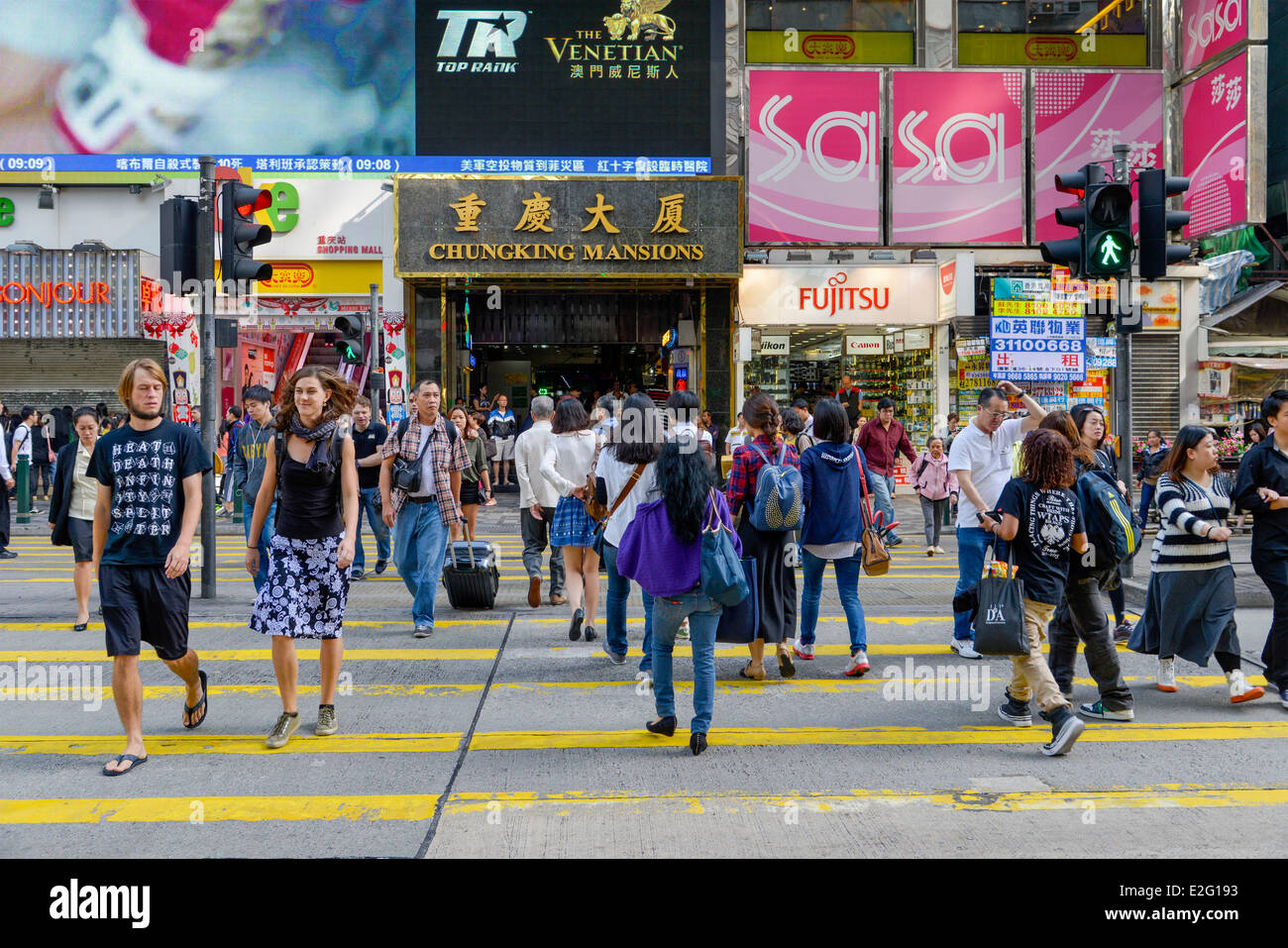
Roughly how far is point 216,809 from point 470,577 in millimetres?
4697

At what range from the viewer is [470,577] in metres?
9.53

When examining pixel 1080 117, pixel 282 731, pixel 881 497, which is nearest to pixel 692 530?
pixel 282 731

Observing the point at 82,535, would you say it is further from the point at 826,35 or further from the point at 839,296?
the point at 826,35

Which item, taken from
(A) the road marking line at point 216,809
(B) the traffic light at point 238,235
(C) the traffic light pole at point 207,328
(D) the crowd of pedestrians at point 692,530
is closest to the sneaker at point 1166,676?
(D) the crowd of pedestrians at point 692,530

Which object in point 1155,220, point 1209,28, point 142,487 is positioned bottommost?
point 142,487

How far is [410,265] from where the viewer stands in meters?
20.4

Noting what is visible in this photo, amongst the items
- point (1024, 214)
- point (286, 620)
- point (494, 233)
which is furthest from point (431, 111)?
point (286, 620)

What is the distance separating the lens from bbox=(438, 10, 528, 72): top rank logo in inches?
930

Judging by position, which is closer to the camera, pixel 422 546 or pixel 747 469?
pixel 747 469

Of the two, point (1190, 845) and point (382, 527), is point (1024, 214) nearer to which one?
point (382, 527)

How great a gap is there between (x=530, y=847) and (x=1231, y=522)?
592 inches

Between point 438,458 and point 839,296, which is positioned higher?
point 839,296

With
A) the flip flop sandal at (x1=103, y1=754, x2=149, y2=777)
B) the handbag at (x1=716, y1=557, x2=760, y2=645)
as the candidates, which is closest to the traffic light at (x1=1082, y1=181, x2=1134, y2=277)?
the handbag at (x1=716, y1=557, x2=760, y2=645)

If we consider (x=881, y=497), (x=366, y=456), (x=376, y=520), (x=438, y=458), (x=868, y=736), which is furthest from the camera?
(x=376, y=520)
